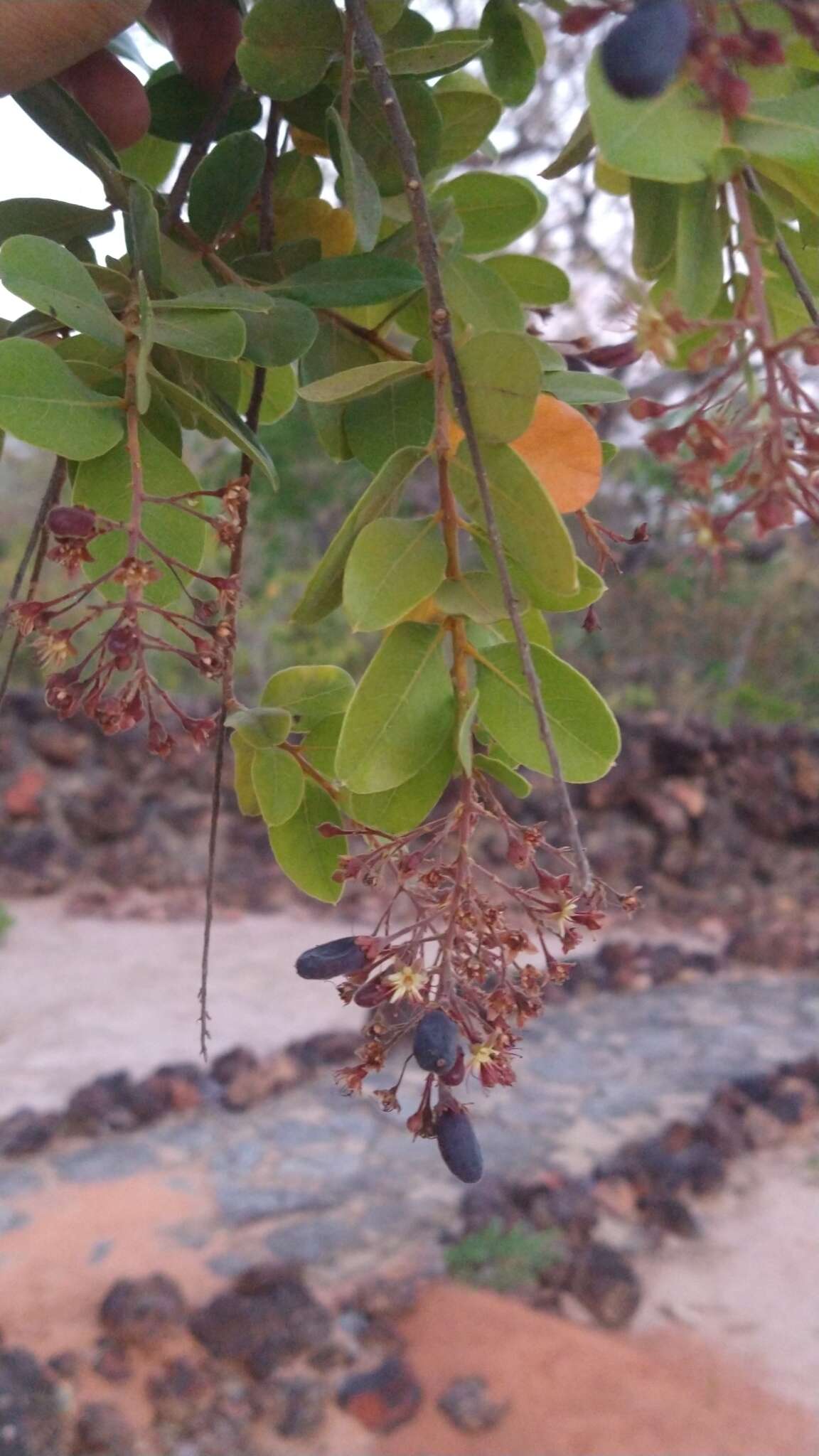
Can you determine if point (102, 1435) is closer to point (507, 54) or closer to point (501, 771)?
point (501, 771)

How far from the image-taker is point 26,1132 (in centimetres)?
263

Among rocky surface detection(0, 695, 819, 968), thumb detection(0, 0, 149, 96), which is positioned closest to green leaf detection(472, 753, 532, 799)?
thumb detection(0, 0, 149, 96)

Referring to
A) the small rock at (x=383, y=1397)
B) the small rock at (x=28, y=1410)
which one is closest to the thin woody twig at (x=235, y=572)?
the small rock at (x=28, y=1410)

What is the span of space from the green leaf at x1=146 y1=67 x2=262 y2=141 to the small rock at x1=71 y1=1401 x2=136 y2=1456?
183cm

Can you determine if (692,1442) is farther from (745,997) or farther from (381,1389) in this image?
(745,997)

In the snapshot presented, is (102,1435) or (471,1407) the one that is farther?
(471,1407)

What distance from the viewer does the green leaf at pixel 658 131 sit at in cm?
31

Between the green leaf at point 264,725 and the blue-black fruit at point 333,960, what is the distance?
0.30 feet

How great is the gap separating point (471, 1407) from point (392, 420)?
1.87 m

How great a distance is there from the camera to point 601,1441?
1807 millimetres

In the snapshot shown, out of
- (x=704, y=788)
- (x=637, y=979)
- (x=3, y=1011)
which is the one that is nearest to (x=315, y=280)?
(x=3, y=1011)

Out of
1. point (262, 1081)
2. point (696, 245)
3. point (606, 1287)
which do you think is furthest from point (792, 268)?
point (262, 1081)

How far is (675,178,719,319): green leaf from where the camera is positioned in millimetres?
378

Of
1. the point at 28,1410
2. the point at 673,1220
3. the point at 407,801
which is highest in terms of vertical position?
the point at 407,801
